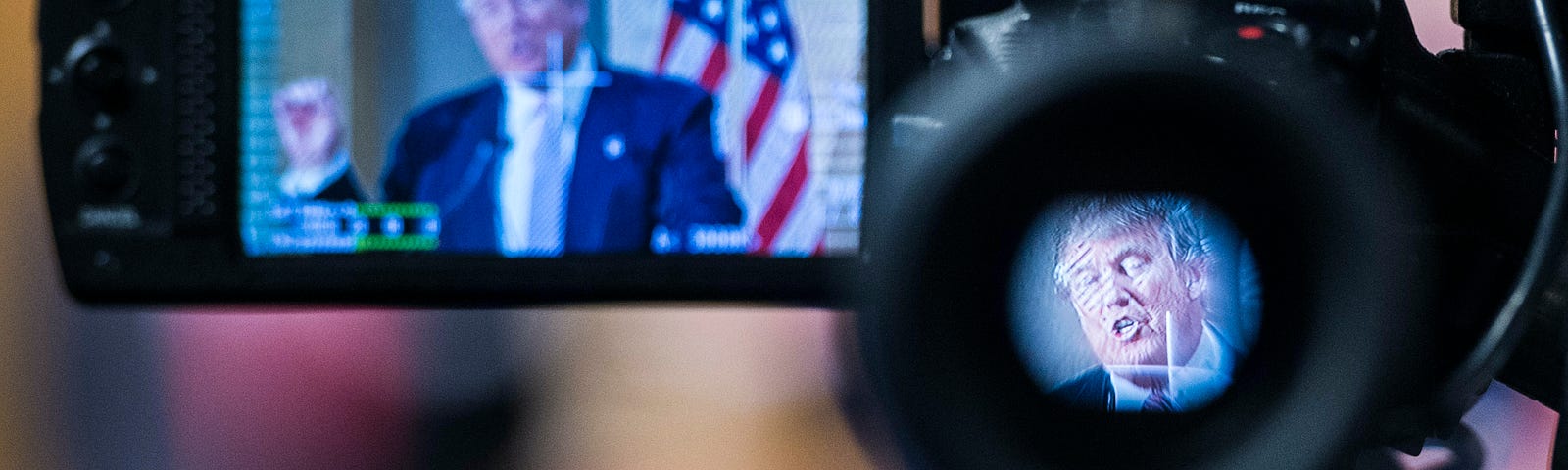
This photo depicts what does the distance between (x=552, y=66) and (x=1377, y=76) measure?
260 millimetres

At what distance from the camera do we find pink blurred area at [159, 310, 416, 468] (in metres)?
0.72

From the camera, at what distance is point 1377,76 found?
1.21 ft

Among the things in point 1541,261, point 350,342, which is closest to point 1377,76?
point 1541,261

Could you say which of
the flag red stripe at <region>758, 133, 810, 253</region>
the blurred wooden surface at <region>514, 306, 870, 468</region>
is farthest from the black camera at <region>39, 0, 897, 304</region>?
the blurred wooden surface at <region>514, 306, 870, 468</region>

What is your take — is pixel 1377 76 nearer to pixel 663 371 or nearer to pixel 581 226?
pixel 581 226

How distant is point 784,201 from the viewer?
1.53 feet

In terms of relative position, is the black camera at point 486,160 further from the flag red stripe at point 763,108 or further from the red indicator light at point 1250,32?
the red indicator light at point 1250,32

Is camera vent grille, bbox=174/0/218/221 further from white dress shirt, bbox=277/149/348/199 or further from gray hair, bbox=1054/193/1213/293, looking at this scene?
gray hair, bbox=1054/193/1213/293

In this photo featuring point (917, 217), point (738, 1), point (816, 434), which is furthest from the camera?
point (816, 434)

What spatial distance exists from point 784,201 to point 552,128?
83 millimetres

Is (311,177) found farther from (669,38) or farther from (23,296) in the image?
(23,296)

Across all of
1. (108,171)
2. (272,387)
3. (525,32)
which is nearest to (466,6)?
(525,32)

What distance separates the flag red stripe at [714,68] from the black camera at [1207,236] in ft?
0.39

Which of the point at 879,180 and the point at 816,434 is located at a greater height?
the point at 879,180
